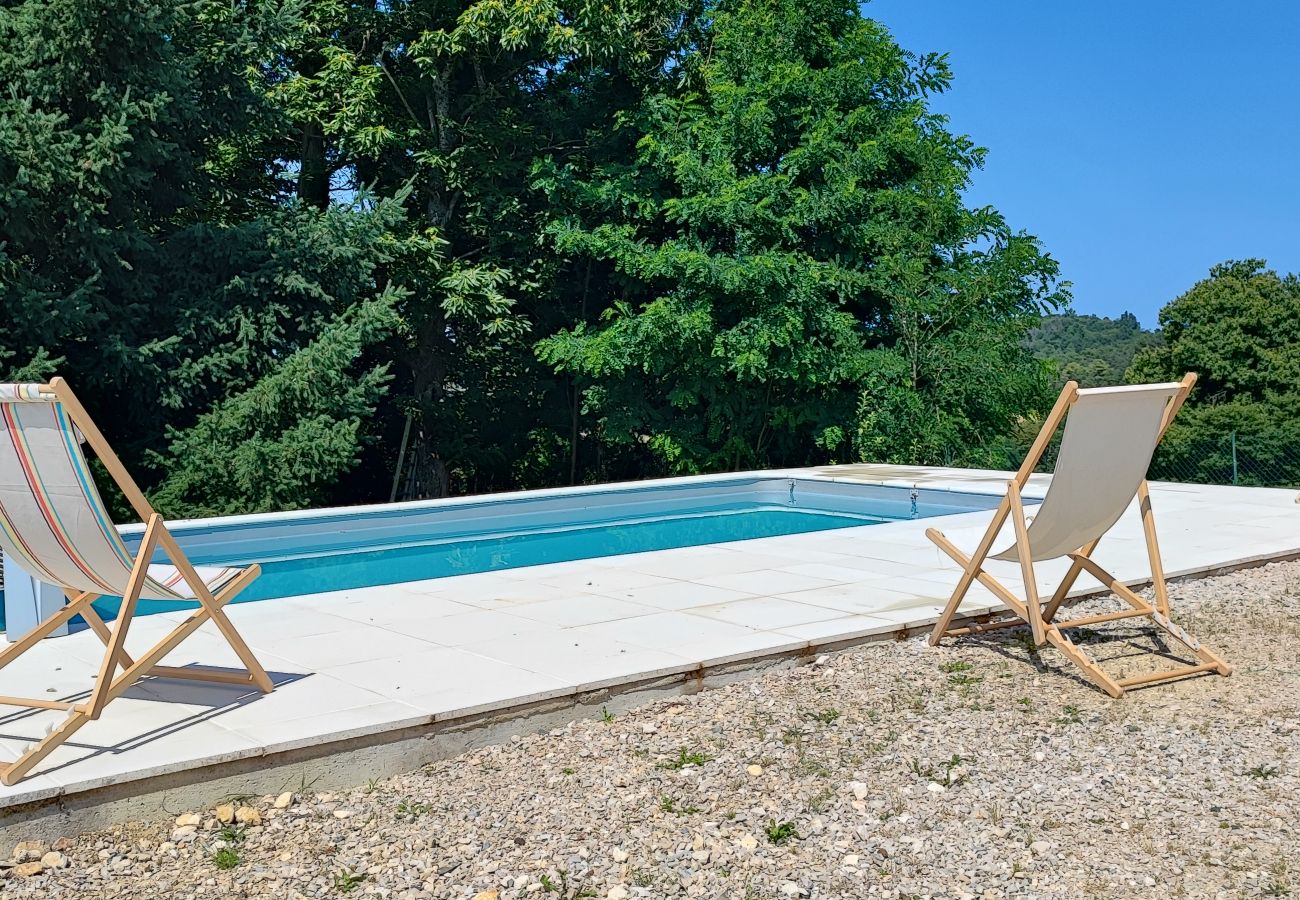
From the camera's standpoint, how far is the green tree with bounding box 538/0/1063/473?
47.9ft

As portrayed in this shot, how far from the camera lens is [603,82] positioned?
1597 centimetres

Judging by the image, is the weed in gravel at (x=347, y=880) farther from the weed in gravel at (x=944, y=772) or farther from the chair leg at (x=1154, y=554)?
the chair leg at (x=1154, y=554)

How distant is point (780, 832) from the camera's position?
3.16m

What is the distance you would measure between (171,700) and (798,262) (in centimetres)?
1170

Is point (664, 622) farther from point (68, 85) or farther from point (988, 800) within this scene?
point (68, 85)

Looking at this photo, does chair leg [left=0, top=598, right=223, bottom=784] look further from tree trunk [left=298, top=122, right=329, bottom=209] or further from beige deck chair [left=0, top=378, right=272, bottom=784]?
tree trunk [left=298, top=122, right=329, bottom=209]

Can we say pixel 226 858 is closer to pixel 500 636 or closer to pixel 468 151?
pixel 500 636

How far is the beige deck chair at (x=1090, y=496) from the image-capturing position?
168 inches

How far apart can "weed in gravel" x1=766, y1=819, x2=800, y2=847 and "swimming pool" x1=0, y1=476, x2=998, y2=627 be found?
17.8 feet

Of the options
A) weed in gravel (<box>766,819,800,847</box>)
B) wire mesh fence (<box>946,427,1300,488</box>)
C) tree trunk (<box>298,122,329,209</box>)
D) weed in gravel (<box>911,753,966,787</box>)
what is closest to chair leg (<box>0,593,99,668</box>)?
weed in gravel (<box>766,819,800,847</box>)

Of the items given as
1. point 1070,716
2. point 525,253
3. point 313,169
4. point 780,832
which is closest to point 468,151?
point 525,253

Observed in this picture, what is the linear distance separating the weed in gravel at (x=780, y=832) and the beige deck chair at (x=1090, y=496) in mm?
1563

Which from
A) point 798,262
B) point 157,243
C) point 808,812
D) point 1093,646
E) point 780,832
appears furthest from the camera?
point 798,262

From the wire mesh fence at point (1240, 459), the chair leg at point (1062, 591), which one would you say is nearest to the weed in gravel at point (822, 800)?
the chair leg at point (1062, 591)
